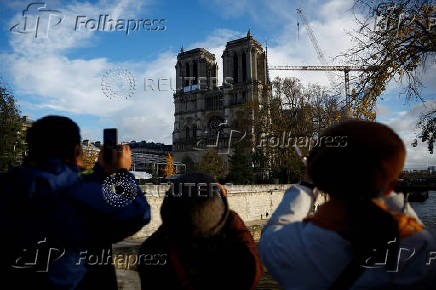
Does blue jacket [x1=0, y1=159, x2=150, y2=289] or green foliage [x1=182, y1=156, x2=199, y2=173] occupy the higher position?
green foliage [x1=182, y1=156, x2=199, y2=173]

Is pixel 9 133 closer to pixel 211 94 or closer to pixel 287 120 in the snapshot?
pixel 287 120

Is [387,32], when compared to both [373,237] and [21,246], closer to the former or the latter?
[373,237]

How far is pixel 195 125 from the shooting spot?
55.5 meters

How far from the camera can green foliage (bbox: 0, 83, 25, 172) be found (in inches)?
784

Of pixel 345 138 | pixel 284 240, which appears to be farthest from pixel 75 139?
pixel 345 138

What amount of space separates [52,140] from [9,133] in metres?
24.3

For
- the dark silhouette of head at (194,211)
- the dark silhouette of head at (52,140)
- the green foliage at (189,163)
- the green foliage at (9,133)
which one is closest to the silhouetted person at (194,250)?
the dark silhouette of head at (194,211)

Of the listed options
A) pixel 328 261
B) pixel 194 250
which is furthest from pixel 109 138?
pixel 328 261

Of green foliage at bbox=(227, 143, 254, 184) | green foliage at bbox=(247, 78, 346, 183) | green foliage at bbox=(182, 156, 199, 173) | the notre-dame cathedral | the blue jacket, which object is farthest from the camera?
green foliage at bbox=(182, 156, 199, 173)

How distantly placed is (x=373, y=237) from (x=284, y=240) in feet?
1.16

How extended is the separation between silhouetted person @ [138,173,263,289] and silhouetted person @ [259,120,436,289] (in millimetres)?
456

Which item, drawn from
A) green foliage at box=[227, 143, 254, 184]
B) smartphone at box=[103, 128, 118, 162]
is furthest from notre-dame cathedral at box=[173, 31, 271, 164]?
smartphone at box=[103, 128, 118, 162]

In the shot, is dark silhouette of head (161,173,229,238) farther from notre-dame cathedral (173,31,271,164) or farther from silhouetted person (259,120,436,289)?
notre-dame cathedral (173,31,271,164)

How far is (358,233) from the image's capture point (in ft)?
3.83
